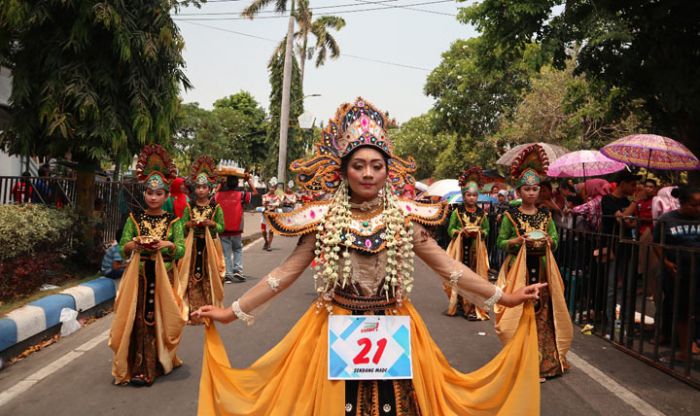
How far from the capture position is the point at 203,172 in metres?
8.43

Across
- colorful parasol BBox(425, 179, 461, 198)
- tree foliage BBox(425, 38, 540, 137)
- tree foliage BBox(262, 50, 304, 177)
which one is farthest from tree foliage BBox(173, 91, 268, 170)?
tree foliage BBox(425, 38, 540, 137)

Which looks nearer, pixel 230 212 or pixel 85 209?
Answer: pixel 85 209

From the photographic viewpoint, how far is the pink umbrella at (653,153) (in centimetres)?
850

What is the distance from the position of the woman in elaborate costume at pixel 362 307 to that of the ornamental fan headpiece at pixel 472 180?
5850mm

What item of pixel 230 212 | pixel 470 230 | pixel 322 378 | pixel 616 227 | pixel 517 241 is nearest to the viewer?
pixel 322 378

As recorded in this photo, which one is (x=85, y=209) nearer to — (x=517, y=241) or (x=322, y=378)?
(x=517, y=241)

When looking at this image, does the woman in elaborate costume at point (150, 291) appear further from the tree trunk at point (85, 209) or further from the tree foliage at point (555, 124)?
the tree foliage at point (555, 124)

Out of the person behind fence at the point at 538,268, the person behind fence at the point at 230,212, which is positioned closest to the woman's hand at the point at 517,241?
the person behind fence at the point at 538,268

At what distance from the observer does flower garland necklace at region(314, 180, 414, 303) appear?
10.7ft

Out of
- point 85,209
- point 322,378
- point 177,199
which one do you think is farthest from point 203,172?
point 322,378

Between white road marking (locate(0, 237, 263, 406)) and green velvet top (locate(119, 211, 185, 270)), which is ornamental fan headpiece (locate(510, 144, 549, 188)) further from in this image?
white road marking (locate(0, 237, 263, 406))

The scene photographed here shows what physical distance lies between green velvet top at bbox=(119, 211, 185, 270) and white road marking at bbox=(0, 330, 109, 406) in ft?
4.41

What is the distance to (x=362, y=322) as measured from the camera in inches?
128

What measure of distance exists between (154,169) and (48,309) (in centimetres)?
252
